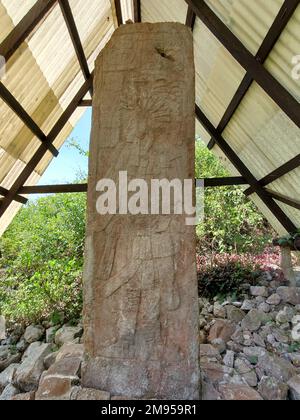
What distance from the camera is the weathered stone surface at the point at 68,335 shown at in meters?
2.73

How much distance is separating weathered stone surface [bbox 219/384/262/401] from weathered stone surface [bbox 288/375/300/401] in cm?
32

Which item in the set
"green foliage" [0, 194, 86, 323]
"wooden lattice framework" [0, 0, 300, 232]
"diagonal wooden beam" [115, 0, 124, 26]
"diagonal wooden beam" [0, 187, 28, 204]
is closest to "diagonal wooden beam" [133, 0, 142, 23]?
"wooden lattice framework" [0, 0, 300, 232]

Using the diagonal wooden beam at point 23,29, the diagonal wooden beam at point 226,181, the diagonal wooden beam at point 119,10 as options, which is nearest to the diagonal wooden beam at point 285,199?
the diagonal wooden beam at point 226,181

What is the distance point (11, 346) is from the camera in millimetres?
3131

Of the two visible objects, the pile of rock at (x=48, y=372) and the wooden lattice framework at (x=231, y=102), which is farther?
the wooden lattice framework at (x=231, y=102)

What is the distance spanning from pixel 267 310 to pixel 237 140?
2.20 meters

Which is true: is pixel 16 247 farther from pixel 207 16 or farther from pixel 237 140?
pixel 207 16

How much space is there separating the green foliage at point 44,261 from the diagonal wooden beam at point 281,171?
3053 millimetres

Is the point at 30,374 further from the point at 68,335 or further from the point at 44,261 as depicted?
the point at 44,261

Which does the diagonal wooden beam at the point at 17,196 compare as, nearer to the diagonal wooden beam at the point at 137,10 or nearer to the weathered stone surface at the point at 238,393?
the diagonal wooden beam at the point at 137,10

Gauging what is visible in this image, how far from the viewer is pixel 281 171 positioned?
9.74ft

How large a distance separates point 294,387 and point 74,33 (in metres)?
3.72

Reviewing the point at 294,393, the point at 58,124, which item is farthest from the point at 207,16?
the point at 294,393

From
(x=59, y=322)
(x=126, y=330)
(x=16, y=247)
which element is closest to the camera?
(x=126, y=330)
